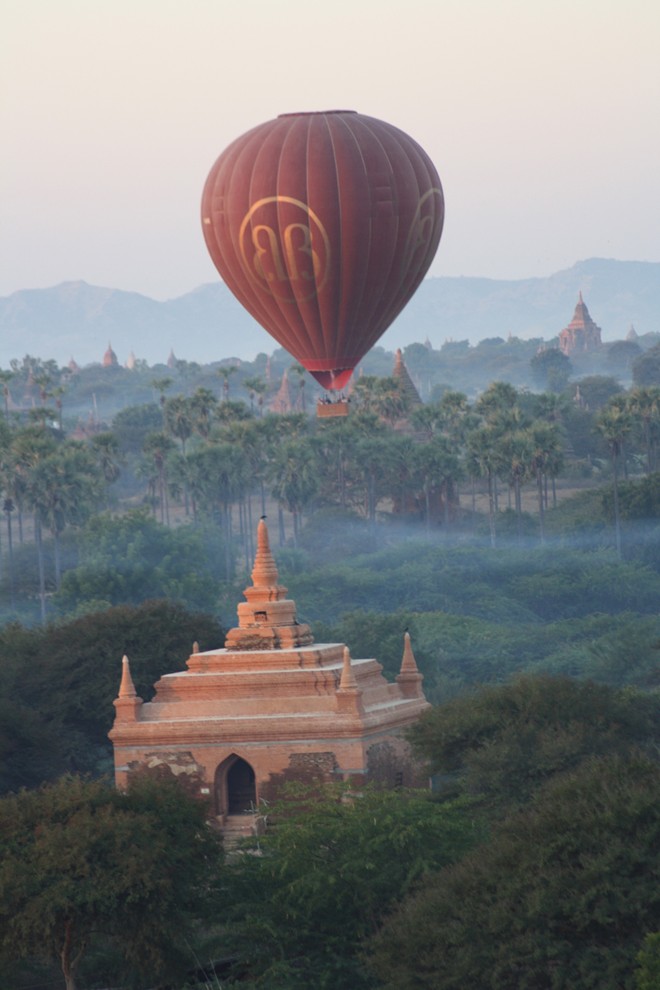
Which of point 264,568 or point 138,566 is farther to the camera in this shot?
point 138,566

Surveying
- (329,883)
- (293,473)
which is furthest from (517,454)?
(329,883)

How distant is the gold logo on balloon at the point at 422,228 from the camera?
178ft

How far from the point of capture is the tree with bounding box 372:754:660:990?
1240 inches

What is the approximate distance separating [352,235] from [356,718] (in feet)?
39.4

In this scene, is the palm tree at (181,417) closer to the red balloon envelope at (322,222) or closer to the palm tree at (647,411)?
the palm tree at (647,411)

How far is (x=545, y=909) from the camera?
3181cm

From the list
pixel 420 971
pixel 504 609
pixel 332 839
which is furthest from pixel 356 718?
pixel 504 609

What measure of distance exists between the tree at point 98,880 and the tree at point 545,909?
3783 mm

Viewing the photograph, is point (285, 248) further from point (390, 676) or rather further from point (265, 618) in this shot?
point (390, 676)

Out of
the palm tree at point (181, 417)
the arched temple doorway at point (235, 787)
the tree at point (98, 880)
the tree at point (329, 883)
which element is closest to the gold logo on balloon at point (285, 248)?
the arched temple doorway at point (235, 787)

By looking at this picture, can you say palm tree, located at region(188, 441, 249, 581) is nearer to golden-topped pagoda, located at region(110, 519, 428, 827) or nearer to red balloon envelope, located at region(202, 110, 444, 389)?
red balloon envelope, located at region(202, 110, 444, 389)

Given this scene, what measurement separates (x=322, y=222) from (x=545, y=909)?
79.1 feet

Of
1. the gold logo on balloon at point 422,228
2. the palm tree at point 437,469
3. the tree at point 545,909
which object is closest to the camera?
the tree at point 545,909

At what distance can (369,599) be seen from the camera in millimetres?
104875
